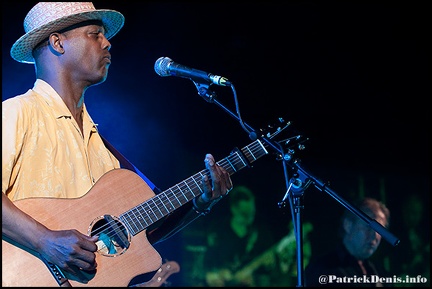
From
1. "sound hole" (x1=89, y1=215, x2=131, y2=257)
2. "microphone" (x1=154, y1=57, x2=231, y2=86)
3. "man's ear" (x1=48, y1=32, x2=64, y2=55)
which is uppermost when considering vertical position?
"man's ear" (x1=48, y1=32, x2=64, y2=55)

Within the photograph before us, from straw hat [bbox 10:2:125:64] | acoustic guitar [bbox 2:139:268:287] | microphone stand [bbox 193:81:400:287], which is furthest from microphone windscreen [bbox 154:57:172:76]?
acoustic guitar [bbox 2:139:268:287]

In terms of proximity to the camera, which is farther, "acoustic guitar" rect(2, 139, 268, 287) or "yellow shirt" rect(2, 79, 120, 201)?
"yellow shirt" rect(2, 79, 120, 201)

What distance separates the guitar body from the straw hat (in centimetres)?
93

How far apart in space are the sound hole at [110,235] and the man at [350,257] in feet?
7.88

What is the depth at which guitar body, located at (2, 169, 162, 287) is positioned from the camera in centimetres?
273

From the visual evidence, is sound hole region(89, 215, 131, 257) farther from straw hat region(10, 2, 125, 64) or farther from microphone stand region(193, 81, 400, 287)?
straw hat region(10, 2, 125, 64)

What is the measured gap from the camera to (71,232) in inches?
109

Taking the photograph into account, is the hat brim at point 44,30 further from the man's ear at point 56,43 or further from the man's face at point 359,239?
the man's face at point 359,239

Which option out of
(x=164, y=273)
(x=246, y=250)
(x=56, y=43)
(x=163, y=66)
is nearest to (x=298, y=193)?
(x=163, y=66)

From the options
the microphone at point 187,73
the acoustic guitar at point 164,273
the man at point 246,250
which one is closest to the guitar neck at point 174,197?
the microphone at point 187,73

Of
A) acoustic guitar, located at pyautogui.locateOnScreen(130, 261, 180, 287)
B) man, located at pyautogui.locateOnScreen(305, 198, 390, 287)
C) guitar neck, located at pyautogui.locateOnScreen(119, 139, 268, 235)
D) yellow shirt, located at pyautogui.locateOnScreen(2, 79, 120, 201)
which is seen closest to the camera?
yellow shirt, located at pyautogui.locateOnScreen(2, 79, 120, 201)

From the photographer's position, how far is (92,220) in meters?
2.93

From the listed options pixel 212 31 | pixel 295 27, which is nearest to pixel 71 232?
pixel 212 31

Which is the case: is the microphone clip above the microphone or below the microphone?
below
